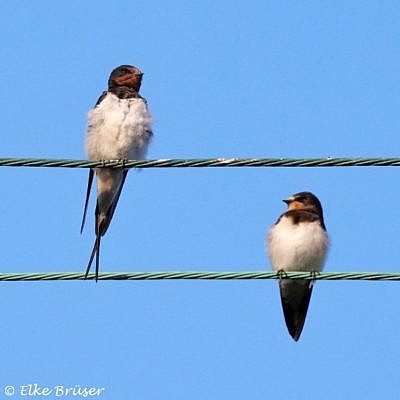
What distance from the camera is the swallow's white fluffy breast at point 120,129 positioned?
22.5 feet

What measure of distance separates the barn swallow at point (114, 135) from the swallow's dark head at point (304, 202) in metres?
1.02

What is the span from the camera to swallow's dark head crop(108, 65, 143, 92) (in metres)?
7.25

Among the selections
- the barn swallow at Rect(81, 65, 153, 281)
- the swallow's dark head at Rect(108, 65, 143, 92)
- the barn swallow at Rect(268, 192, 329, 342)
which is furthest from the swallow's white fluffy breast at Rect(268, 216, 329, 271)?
the swallow's dark head at Rect(108, 65, 143, 92)

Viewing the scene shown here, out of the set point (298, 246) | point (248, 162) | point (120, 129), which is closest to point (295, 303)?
point (298, 246)

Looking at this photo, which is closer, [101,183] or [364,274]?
[364,274]

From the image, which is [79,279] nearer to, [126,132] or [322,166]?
[322,166]

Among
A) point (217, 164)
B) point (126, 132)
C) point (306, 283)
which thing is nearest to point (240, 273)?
point (217, 164)

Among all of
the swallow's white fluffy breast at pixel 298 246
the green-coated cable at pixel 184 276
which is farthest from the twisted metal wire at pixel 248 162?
the swallow's white fluffy breast at pixel 298 246

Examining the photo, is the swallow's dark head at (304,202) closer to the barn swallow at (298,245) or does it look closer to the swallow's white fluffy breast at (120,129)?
the barn swallow at (298,245)

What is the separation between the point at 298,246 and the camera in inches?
Answer: 281

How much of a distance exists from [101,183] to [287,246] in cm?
106

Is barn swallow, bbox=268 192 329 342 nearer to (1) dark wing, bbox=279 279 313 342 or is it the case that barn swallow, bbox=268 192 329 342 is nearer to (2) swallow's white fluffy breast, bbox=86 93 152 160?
(1) dark wing, bbox=279 279 313 342

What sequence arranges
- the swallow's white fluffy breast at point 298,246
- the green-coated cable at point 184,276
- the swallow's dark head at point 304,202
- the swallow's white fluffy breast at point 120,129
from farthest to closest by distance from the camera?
1. the swallow's dark head at point 304,202
2. the swallow's white fluffy breast at point 298,246
3. the swallow's white fluffy breast at point 120,129
4. the green-coated cable at point 184,276

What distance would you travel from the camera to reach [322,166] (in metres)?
5.16
